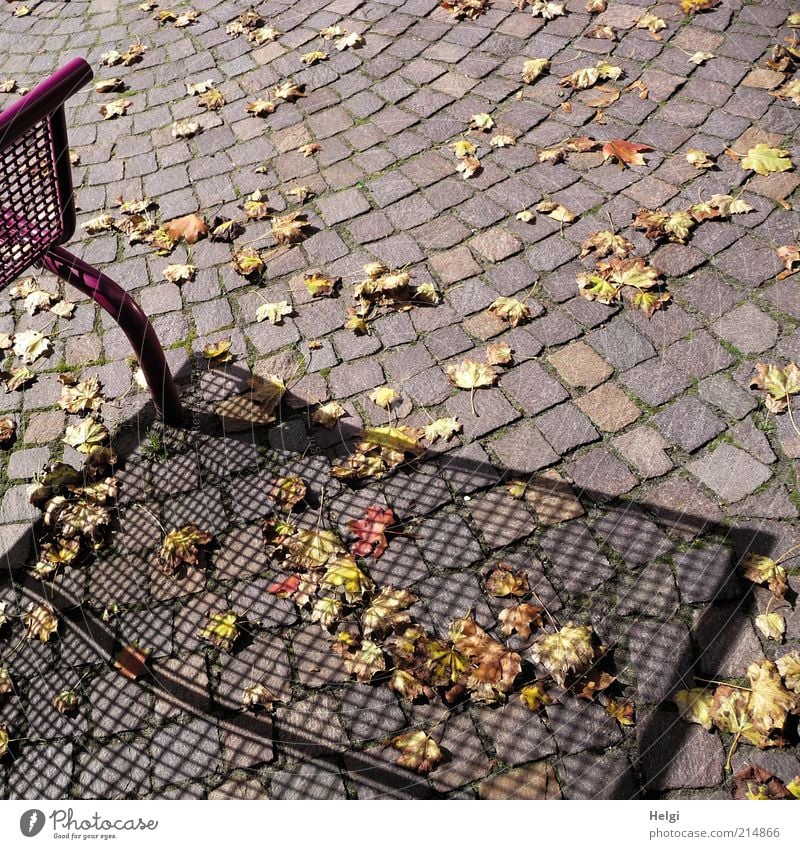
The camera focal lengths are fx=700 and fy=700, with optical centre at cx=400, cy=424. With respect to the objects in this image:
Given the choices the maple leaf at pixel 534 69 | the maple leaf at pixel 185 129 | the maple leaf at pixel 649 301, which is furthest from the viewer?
the maple leaf at pixel 185 129

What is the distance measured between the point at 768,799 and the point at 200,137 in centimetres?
423

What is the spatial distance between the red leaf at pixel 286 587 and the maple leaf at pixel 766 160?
2.91 meters

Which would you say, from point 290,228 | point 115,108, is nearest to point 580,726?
point 290,228

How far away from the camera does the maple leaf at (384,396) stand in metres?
2.87

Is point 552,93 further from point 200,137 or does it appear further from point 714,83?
point 200,137

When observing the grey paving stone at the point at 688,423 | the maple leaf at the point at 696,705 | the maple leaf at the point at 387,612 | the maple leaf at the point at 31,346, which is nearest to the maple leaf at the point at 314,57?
the maple leaf at the point at 31,346

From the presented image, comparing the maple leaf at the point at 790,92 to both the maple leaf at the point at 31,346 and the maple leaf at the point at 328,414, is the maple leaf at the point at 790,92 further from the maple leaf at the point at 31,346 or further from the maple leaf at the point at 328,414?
the maple leaf at the point at 31,346

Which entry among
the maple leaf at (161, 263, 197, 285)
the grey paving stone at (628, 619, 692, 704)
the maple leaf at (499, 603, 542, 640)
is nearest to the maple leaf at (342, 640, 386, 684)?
the maple leaf at (499, 603, 542, 640)

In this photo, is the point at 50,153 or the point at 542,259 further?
the point at 542,259

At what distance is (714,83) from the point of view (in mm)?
3865

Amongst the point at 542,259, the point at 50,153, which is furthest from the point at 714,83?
the point at 50,153

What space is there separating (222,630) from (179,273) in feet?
6.20

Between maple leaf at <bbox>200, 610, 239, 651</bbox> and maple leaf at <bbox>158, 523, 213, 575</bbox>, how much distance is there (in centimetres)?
24

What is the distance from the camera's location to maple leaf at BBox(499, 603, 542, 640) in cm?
224
